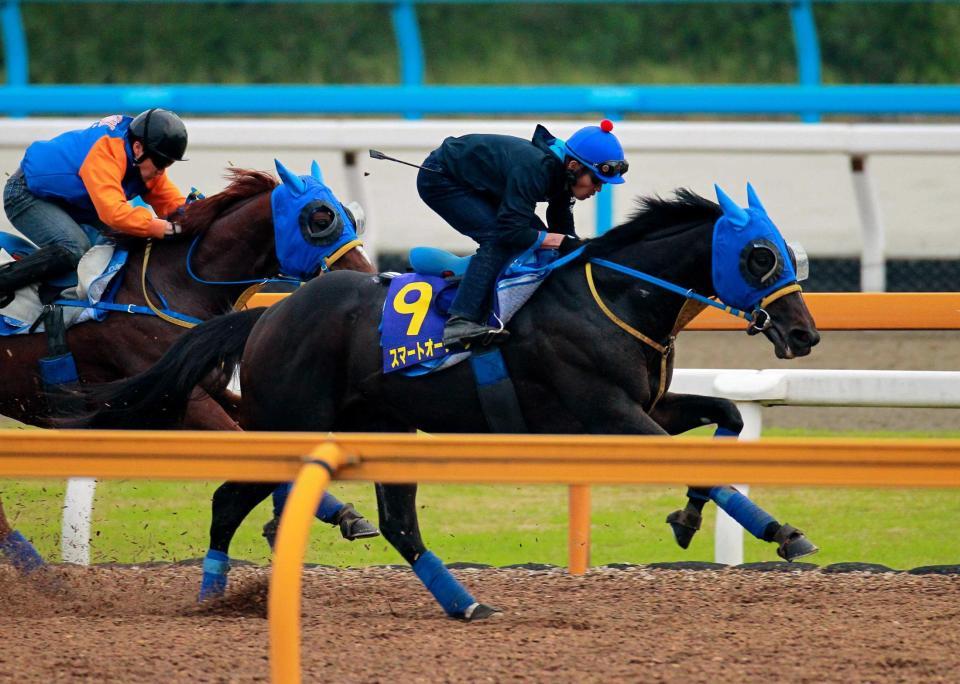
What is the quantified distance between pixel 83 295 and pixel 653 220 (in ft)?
7.68

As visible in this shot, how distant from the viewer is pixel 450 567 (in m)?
5.70

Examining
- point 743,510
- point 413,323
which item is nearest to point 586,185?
point 413,323

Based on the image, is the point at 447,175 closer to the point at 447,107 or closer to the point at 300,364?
the point at 300,364

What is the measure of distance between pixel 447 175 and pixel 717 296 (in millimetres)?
1125

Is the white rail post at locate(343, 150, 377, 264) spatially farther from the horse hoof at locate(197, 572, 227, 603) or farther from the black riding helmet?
the horse hoof at locate(197, 572, 227, 603)

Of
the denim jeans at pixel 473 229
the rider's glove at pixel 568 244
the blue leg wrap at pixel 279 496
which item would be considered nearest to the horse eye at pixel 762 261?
the rider's glove at pixel 568 244

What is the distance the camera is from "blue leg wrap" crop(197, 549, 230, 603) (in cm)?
509

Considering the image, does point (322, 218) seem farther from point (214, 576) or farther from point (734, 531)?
point (734, 531)

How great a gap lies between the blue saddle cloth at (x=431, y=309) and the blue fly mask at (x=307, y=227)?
1.85 feet

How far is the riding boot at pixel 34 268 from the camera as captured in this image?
6012 millimetres

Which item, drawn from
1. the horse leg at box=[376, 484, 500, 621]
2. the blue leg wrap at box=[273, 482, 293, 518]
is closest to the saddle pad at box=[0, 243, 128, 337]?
the blue leg wrap at box=[273, 482, 293, 518]

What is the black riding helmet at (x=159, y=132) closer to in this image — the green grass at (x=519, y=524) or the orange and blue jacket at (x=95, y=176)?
the orange and blue jacket at (x=95, y=176)

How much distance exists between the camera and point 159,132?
6.10m

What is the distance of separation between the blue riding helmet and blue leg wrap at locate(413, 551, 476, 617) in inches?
56.1
